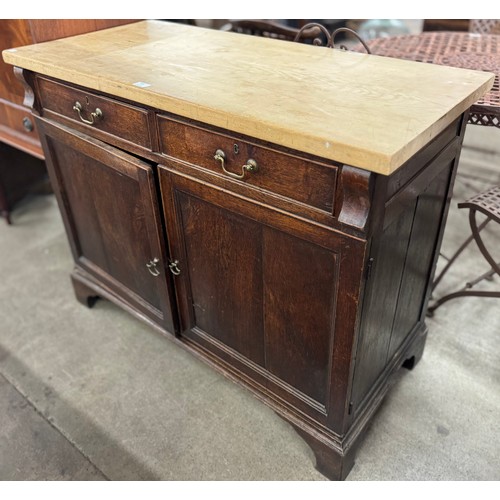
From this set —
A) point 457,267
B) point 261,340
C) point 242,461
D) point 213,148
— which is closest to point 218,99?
point 213,148

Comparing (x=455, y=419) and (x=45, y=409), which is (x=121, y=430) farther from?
(x=455, y=419)

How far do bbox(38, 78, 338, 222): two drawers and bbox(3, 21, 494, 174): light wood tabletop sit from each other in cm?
4

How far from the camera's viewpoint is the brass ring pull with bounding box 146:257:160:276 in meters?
1.36

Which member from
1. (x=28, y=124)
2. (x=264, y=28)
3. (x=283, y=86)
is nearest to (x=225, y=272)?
(x=283, y=86)

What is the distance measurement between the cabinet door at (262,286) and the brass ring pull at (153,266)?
67 mm

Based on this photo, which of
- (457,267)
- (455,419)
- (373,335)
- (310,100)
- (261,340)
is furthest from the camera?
(457,267)

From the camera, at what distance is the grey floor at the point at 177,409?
1.32 meters

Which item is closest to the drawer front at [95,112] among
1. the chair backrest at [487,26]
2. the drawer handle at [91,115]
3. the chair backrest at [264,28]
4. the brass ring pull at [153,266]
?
the drawer handle at [91,115]

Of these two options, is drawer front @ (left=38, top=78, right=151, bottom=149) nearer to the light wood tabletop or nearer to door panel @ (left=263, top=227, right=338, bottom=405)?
the light wood tabletop

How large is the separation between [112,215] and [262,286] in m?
0.54

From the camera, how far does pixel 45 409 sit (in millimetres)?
1489

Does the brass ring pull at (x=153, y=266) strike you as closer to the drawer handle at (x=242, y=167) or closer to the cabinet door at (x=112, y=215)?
the cabinet door at (x=112, y=215)

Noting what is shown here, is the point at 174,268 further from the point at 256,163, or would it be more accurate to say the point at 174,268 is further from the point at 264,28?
the point at 264,28

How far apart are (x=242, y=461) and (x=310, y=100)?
950 millimetres
